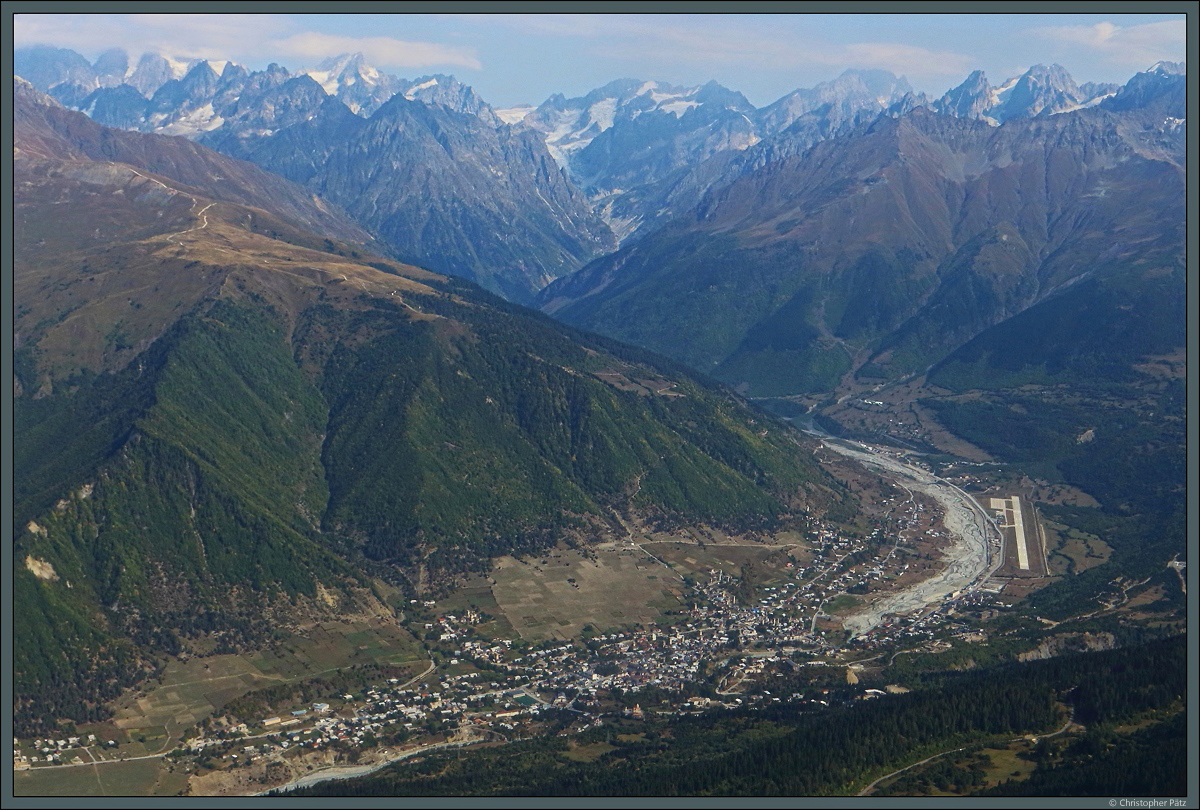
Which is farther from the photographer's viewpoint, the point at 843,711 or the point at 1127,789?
the point at 843,711

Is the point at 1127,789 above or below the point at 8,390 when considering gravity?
below

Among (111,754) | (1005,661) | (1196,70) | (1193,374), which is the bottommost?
(1005,661)

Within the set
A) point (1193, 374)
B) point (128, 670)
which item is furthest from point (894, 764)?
point (128, 670)

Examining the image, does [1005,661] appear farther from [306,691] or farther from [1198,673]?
[306,691]

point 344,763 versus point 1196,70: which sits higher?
point 1196,70

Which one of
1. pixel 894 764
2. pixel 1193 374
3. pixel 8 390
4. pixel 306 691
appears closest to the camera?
pixel 1193 374

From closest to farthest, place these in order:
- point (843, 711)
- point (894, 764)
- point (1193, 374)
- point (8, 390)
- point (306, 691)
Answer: point (1193, 374) < point (8, 390) < point (894, 764) < point (843, 711) < point (306, 691)

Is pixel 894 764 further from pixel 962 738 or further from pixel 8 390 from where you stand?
pixel 8 390

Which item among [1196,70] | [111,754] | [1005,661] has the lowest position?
[1005,661]

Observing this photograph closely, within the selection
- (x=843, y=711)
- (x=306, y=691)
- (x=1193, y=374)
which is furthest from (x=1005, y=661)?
(x=306, y=691)
